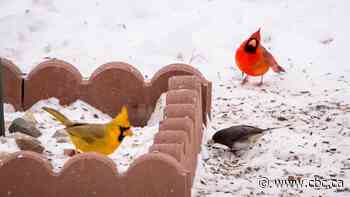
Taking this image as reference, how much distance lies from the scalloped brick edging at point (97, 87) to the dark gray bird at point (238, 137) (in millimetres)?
366

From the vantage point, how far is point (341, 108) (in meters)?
5.51

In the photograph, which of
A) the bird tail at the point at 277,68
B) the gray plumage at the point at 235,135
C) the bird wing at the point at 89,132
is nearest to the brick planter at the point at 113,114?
the gray plumage at the point at 235,135

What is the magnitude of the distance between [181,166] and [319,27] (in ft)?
12.5

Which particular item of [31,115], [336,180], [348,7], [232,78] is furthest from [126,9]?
[336,180]

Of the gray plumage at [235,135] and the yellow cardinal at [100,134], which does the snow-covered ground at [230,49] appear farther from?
the yellow cardinal at [100,134]

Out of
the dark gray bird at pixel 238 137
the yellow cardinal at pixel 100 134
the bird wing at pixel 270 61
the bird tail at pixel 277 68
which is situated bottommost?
the dark gray bird at pixel 238 137

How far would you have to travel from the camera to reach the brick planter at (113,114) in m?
3.62

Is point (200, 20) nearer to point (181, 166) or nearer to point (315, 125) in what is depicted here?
point (315, 125)

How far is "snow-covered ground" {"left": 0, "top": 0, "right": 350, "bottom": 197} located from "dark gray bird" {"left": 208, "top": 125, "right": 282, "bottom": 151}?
7 centimetres

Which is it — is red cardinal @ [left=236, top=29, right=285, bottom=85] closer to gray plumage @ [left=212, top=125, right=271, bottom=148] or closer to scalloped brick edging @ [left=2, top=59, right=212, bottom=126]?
scalloped brick edging @ [left=2, top=59, right=212, bottom=126]

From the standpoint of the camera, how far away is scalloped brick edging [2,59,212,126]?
5.25 meters

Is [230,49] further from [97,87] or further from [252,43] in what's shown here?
[97,87]

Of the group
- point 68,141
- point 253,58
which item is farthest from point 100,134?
point 253,58

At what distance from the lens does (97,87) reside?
5.26 m
